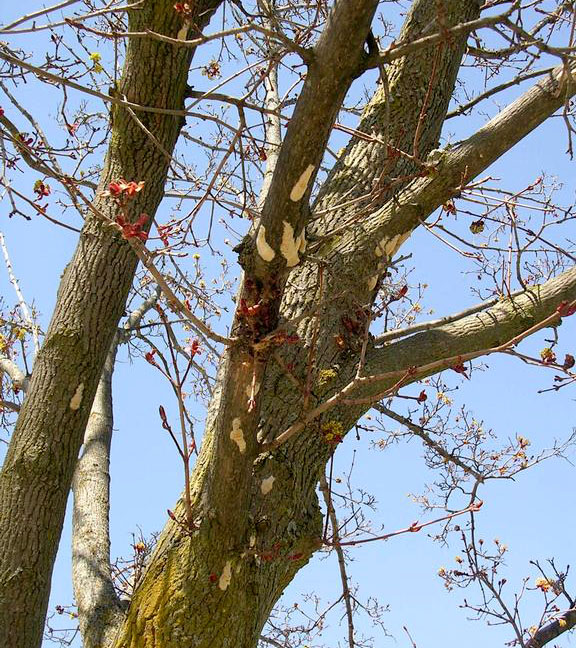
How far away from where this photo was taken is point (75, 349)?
10.0 feet

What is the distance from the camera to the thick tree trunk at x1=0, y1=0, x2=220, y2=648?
111 inches

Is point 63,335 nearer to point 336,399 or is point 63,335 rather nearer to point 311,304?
point 311,304

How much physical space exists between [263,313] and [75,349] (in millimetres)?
1056

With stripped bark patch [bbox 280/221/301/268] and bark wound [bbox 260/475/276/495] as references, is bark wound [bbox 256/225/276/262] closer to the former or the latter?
stripped bark patch [bbox 280/221/301/268]

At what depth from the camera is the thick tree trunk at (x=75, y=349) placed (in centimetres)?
282

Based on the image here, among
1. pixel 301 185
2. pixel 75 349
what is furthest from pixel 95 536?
pixel 301 185

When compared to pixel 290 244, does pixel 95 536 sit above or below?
below

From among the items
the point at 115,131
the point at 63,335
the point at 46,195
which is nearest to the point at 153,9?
the point at 115,131

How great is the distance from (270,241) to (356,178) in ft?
3.55

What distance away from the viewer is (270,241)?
2342 mm

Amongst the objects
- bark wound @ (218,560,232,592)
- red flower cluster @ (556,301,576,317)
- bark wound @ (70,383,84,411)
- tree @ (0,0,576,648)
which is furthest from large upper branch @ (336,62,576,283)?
bark wound @ (218,560,232,592)

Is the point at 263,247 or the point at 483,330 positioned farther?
the point at 483,330

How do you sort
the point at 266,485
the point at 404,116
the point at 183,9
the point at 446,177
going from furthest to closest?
the point at 404,116 → the point at 446,177 → the point at 183,9 → the point at 266,485

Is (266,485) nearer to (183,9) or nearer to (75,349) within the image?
(75,349)
